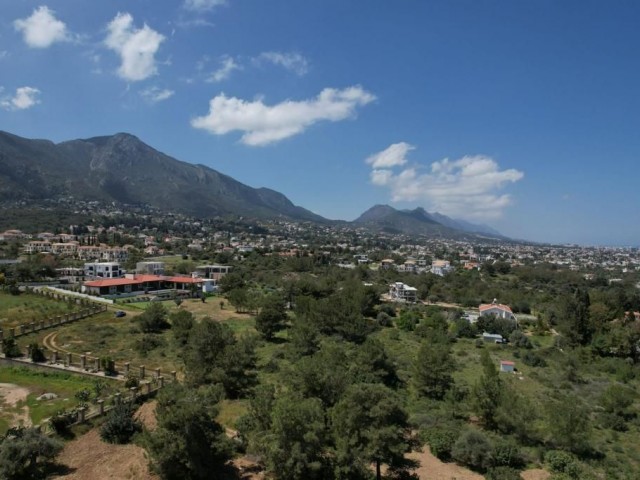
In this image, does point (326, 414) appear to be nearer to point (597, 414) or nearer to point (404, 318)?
point (597, 414)

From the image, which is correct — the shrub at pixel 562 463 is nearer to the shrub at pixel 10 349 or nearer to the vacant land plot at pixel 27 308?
the shrub at pixel 10 349

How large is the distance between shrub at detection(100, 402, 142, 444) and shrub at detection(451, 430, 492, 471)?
38.0 feet

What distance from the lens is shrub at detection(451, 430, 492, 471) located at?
51.7ft

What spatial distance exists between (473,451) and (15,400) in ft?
60.5

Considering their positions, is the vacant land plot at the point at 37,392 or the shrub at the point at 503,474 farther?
the vacant land plot at the point at 37,392

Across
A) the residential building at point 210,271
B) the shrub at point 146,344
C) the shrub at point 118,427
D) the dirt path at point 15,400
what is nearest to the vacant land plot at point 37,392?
the dirt path at point 15,400

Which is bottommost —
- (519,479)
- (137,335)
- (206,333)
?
(137,335)

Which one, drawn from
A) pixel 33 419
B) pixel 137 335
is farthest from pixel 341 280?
pixel 33 419

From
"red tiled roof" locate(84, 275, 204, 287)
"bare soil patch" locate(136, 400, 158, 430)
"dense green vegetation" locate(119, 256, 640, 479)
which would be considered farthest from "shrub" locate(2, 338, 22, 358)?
"red tiled roof" locate(84, 275, 204, 287)

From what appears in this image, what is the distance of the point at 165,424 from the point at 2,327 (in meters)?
26.0

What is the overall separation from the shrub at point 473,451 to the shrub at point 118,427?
38.0 ft

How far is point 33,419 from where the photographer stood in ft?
54.5

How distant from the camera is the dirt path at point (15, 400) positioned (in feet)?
53.9

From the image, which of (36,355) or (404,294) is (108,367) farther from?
(404,294)
